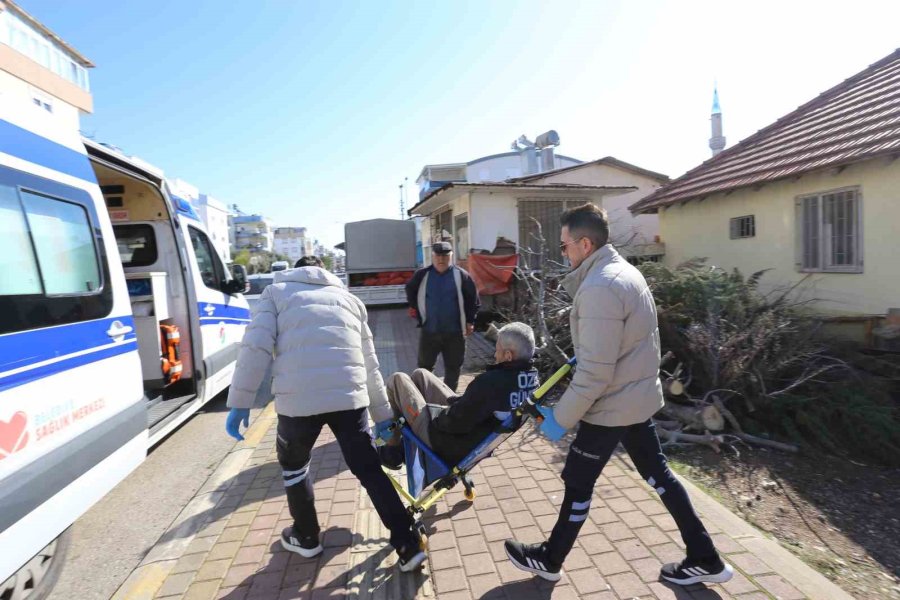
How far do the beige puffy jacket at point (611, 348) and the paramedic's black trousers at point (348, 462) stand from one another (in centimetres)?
105

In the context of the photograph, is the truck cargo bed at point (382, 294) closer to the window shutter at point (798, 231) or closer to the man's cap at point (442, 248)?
the window shutter at point (798, 231)

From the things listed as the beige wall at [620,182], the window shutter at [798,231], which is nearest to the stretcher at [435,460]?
the window shutter at [798,231]

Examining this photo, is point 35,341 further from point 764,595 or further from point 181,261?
point 764,595

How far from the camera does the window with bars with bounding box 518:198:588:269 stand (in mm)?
12680

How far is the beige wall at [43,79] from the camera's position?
2306cm

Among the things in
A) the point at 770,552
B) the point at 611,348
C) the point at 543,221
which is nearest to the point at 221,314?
the point at 611,348

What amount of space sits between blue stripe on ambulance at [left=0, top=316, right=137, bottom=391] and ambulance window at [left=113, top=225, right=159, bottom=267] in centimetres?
225

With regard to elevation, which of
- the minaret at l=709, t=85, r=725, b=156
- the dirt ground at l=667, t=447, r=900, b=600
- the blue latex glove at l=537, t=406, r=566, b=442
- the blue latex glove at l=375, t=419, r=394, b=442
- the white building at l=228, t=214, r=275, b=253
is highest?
the white building at l=228, t=214, r=275, b=253

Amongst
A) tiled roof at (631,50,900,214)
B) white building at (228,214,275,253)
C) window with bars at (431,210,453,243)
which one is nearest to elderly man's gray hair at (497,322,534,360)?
tiled roof at (631,50,900,214)

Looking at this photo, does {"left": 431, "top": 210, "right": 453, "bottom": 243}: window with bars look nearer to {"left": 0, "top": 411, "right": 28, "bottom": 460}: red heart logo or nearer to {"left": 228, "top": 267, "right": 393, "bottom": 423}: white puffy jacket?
{"left": 228, "top": 267, "right": 393, "bottom": 423}: white puffy jacket

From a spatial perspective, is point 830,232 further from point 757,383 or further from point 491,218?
point 491,218

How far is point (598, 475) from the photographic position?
249cm

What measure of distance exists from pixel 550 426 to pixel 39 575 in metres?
2.72

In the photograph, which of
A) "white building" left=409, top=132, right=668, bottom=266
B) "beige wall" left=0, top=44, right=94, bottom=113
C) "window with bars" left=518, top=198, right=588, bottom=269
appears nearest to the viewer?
"white building" left=409, top=132, right=668, bottom=266
